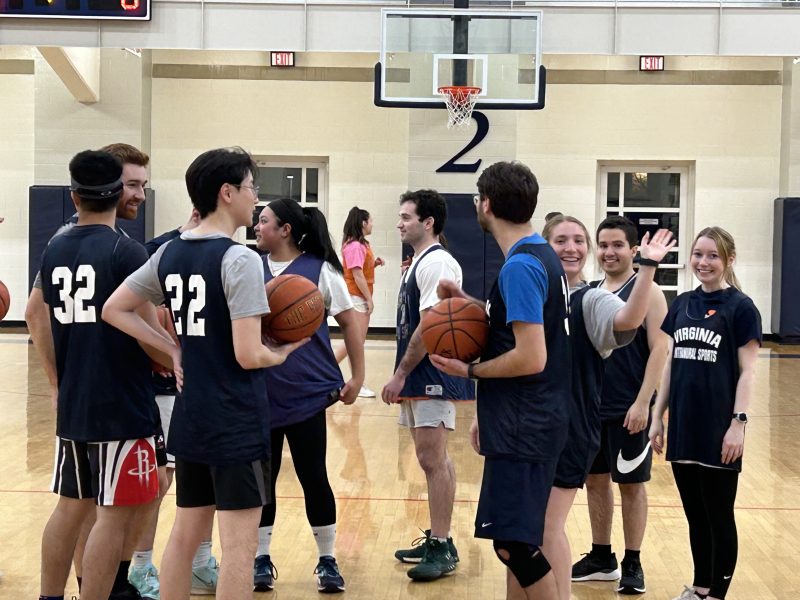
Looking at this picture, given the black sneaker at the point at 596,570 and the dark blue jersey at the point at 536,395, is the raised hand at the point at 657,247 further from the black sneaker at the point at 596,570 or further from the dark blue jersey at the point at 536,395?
the black sneaker at the point at 596,570

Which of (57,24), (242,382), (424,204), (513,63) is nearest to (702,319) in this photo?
(424,204)

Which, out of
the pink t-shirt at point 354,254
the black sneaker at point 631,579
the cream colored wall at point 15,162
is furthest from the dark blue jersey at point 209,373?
the cream colored wall at point 15,162

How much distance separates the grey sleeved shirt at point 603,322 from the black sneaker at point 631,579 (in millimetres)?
1313

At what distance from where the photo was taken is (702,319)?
4.00 meters

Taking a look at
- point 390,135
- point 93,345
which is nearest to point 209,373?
point 93,345

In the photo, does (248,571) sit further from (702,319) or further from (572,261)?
(702,319)

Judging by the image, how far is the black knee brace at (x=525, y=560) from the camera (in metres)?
3.11

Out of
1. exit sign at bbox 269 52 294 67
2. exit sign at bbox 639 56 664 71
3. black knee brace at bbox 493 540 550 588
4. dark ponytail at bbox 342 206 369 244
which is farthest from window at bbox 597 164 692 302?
black knee brace at bbox 493 540 550 588

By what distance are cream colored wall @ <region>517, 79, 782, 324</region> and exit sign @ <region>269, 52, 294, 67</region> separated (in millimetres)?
3523

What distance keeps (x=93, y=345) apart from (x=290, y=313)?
0.66 metres

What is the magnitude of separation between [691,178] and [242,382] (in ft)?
44.4

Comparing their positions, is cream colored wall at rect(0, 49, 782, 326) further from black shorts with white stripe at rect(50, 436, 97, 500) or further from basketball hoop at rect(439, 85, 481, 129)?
black shorts with white stripe at rect(50, 436, 97, 500)

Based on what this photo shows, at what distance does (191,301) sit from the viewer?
10.1 ft

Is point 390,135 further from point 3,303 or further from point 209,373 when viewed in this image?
point 209,373
